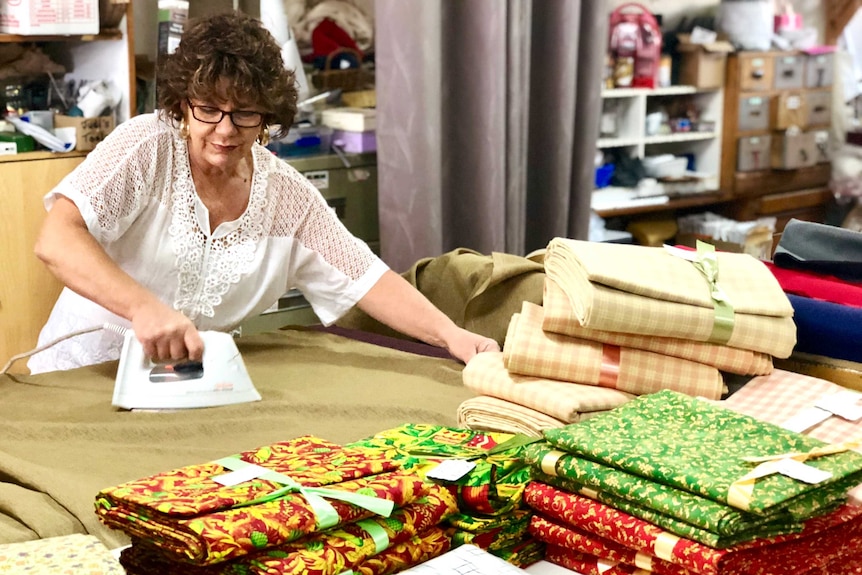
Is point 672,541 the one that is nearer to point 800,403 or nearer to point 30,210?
point 800,403

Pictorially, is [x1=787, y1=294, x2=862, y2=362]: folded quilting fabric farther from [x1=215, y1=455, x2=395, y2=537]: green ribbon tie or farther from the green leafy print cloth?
[x1=215, y1=455, x2=395, y2=537]: green ribbon tie

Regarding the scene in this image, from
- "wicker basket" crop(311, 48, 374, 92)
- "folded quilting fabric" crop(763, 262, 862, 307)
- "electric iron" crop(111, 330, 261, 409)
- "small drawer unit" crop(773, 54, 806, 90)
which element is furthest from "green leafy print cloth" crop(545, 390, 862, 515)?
"small drawer unit" crop(773, 54, 806, 90)

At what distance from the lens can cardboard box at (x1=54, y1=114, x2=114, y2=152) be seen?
2.74m

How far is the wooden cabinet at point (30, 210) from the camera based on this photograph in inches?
105

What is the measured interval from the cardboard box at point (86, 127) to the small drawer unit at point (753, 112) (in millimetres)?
2874

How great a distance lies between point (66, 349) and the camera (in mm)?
2174

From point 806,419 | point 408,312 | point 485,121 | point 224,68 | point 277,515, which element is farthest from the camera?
point 485,121

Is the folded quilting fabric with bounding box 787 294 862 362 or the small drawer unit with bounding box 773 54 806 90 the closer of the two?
the folded quilting fabric with bounding box 787 294 862 362

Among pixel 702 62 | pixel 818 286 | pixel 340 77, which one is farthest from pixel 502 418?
pixel 702 62

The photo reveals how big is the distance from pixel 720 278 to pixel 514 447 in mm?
466

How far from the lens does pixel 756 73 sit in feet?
15.3

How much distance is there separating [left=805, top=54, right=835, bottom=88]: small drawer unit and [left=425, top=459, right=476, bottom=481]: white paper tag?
4218mm

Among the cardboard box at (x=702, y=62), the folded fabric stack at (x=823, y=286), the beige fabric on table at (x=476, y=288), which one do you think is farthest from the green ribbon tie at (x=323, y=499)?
the cardboard box at (x=702, y=62)

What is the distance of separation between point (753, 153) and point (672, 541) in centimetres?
399
